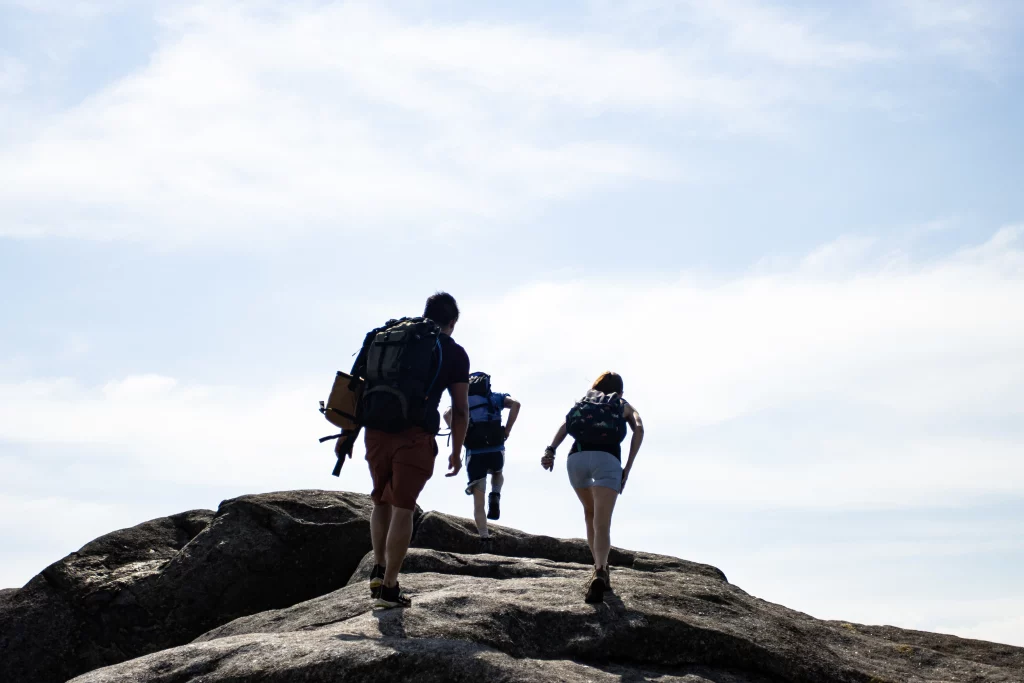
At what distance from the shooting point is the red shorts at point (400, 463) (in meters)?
9.62

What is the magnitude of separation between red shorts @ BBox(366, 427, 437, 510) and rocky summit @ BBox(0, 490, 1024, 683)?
1.12 m

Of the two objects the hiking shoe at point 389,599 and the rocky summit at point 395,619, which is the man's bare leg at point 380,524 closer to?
the hiking shoe at point 389,599

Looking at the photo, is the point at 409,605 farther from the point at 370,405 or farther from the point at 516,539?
the point at 516,539

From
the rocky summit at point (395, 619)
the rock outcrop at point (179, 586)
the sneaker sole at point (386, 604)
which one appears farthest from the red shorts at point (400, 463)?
the rock outcrop at point (179, 586)

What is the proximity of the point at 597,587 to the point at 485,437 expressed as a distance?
5.30 metres

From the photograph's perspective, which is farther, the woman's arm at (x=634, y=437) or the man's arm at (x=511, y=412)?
the man's arm at (x=511, y=412)

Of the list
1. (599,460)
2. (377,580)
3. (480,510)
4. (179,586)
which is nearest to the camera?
(377,580)

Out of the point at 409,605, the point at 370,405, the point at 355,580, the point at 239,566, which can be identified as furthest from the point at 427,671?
the point at 239,566

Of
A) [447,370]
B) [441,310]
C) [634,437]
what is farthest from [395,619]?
[634,437]

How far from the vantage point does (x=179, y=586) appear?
1509cm

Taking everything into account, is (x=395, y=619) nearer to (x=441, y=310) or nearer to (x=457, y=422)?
(x=457, y=422)

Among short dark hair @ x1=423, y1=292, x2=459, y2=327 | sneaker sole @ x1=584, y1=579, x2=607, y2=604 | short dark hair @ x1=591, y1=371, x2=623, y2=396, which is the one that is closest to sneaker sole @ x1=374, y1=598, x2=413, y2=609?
sneaker sole @ x1=584, y1=579, x2=607, y2=604

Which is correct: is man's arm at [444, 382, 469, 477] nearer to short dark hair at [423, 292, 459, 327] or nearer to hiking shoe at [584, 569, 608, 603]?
short dark hair at [423, 292, 459, 327]

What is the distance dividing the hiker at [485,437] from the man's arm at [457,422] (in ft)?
20.0
